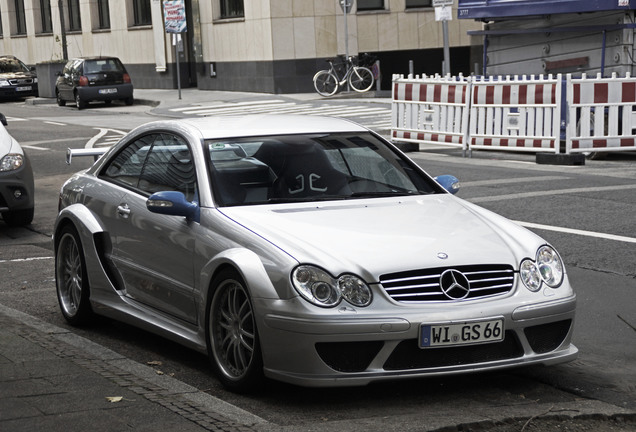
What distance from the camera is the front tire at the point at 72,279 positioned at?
752 centimetres

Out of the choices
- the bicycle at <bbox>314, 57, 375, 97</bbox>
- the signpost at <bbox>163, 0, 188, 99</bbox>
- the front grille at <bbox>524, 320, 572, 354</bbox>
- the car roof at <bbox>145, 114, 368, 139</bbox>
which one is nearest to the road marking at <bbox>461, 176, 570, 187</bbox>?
the car roof at <bbox>145, 114, 368, 139</bbox>

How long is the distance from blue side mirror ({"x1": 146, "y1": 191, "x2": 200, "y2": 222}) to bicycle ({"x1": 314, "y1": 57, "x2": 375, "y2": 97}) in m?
28.9

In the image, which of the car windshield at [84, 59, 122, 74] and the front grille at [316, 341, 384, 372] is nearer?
the front grille at [316, 341, 384, 372]

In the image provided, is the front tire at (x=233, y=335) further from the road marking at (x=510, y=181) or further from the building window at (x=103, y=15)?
the building window at (x=103, y=15)

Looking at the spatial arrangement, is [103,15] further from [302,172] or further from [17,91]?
[302,172]

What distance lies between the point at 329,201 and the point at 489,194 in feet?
23.5

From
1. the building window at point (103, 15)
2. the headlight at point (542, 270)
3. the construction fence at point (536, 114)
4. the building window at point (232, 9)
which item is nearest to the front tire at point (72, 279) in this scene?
the headlight at point (542, 270)

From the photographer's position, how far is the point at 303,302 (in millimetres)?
5496

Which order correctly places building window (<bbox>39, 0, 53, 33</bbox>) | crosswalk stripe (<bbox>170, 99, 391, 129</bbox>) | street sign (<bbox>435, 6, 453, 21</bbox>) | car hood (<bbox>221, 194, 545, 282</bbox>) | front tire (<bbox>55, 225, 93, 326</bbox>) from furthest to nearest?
building window (<bbox>39, 0, 53, 33</bbox>), crosswalk stripe (<bbox>170, 99, 391, 129</bbox>), street sign (<bbox>435, 6, 453, 21</bbox>), front tire (<bbox>55, 225, 93, 326</bbox>), car hood (<bbox>221, 194, 545, 282</bbox>)

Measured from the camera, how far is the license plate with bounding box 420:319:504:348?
216 inches

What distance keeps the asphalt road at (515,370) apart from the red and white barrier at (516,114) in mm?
385

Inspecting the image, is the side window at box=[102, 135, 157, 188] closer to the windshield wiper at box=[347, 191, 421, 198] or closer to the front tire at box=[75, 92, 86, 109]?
the windshield wiper at box=[347, 191, 421, 198]

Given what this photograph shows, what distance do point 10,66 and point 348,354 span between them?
1617 inches

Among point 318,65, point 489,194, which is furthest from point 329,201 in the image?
point 318,65
